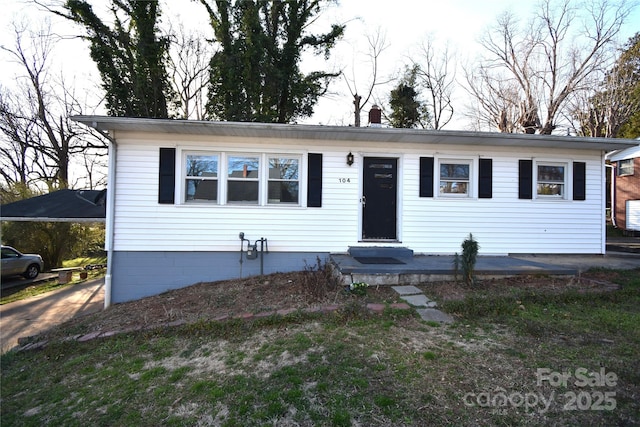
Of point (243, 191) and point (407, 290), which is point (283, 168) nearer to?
point (243, 191)

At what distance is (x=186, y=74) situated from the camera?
15.6 metres

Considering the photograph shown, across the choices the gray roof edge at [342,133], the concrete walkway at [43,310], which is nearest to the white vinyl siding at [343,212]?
the gray roof edge at [342,133]

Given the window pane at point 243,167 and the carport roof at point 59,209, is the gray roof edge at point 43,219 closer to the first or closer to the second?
the carport roof at point 59,209

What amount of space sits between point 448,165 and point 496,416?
18.3ft

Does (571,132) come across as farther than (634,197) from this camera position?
Yes

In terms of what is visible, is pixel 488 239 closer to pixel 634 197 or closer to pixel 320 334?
pixel 320 334

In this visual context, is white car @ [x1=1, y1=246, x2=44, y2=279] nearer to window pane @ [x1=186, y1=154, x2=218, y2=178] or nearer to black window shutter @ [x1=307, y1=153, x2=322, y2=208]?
window pane @ [x1=186, y1=154, x2=218, y2=178]

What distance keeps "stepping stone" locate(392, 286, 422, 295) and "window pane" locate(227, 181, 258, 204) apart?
3.30m

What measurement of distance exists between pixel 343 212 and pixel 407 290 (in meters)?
2.39

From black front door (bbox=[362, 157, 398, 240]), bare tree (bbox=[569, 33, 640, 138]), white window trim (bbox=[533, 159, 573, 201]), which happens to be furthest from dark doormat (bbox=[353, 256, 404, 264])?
bare tree (bbox=[569, 33, 640, 138])

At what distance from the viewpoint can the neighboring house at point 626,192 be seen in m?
15.1

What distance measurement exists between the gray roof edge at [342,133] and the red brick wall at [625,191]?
1214cm

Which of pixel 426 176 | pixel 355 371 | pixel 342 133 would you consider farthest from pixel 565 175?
pixel 355 371

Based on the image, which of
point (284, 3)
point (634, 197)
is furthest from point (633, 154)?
point (284, 3)
